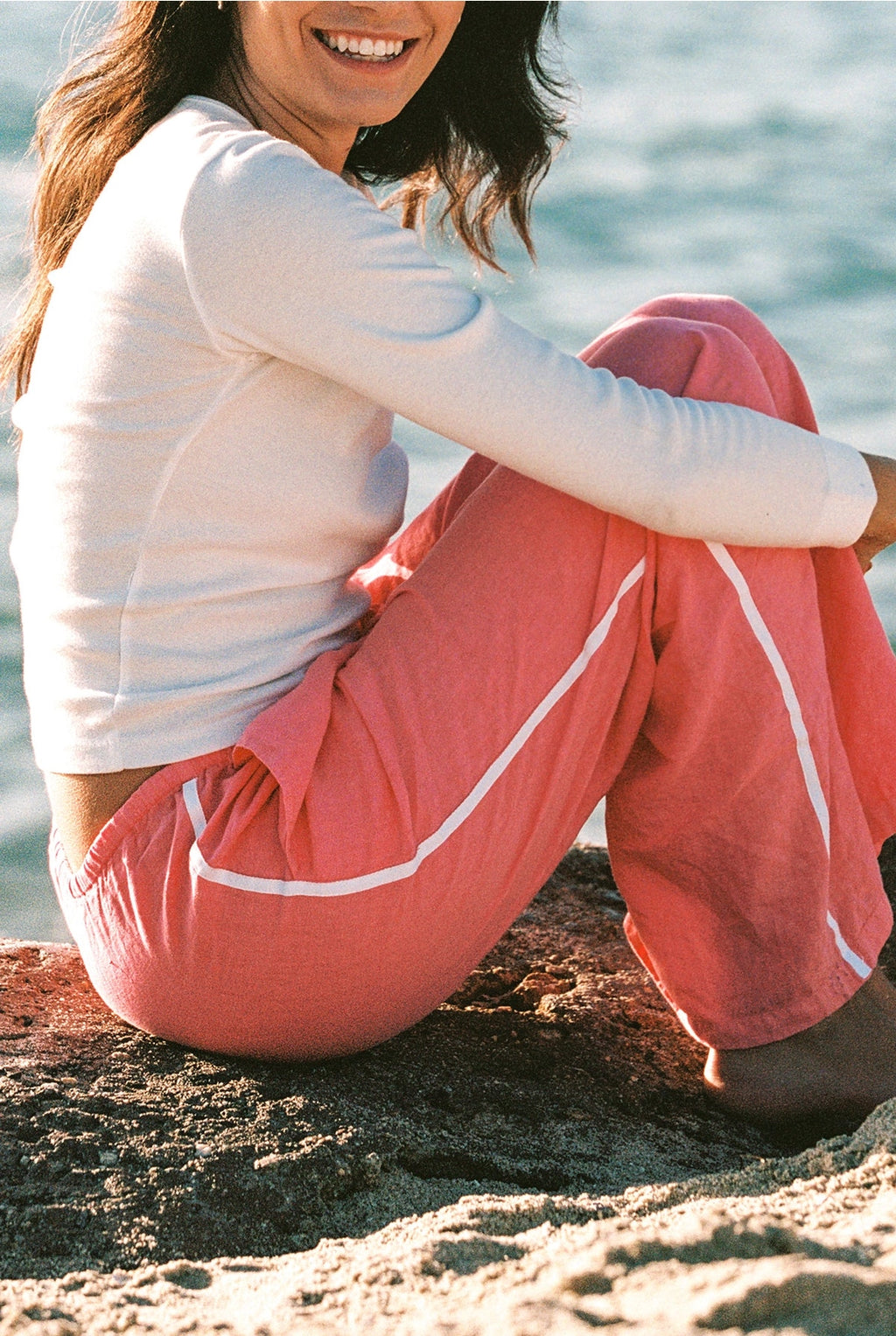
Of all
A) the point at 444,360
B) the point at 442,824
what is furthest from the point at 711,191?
the point at 442,824

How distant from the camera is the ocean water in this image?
211 inches

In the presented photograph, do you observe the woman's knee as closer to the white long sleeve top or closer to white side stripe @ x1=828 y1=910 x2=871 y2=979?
the white long sleeve top

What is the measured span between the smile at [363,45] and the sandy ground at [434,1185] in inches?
45.8

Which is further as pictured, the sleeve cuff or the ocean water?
the ocean water

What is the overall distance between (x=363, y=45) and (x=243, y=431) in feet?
1.68

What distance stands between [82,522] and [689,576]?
2.12ft

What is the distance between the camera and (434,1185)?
1.62 m

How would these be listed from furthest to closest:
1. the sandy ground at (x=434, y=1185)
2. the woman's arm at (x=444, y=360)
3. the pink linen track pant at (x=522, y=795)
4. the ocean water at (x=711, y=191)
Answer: the ocean water at (x=711, y=191) < the pink linen track pant at (x=522, y=795) < the woman's arm at (x=444, y=360) < the sandy ground at (x=434, y=1185)

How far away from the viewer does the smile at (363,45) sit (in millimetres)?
1796

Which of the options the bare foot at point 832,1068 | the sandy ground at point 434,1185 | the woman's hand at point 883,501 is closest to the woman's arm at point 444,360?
the woman's hand at point 883,501

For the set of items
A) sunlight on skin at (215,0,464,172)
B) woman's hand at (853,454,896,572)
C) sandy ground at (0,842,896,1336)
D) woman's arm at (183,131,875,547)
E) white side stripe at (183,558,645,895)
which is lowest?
sandy ground at (0,842,896,1336)

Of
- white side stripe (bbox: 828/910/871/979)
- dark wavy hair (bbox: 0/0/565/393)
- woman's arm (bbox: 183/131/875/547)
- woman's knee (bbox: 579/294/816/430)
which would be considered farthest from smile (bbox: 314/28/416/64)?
white side stripe (bbox: 828/910/871/979)

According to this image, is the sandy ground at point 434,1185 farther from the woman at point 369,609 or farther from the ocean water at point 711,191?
the ocean water at point 711,191

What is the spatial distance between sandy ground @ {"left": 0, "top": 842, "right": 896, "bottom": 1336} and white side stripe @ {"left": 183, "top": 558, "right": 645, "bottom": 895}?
0.26 meters
